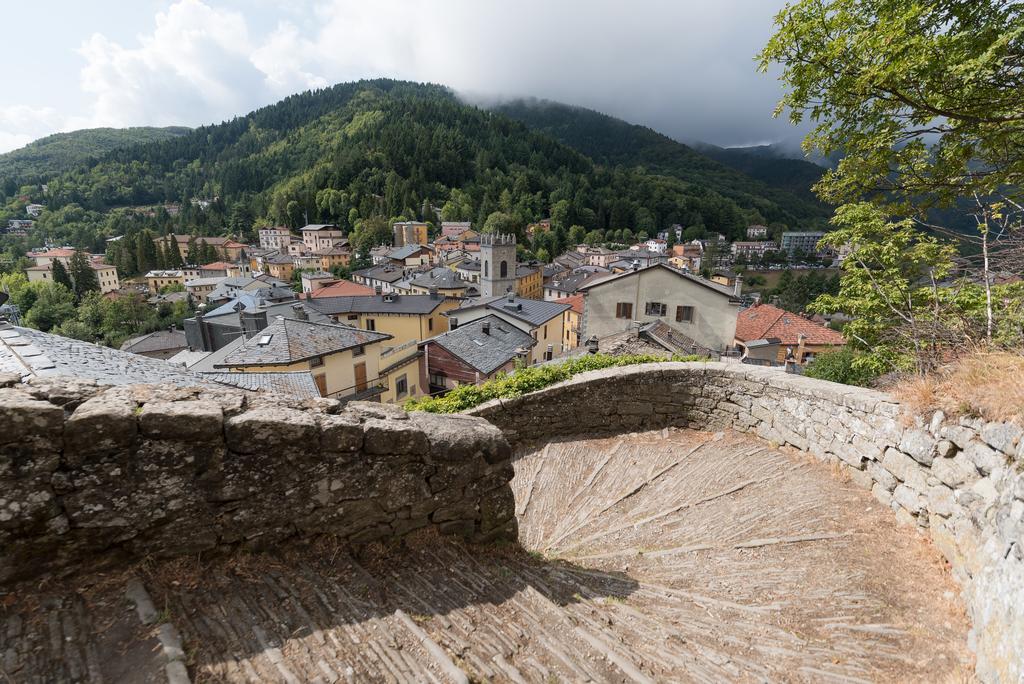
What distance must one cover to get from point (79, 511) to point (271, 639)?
1.41 metres

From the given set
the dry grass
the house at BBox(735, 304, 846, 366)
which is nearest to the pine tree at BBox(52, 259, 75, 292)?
the house at BBox(735, 304, 846, 366)

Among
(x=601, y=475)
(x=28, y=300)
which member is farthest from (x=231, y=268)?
(x=601, y=475)

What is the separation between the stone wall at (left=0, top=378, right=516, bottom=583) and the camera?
266cm

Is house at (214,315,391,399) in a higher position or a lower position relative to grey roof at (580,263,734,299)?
lower

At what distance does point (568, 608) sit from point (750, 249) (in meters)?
143

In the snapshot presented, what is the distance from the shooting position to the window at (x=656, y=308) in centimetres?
1925

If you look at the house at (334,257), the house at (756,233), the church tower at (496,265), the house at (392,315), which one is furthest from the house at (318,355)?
the house at (756,233)

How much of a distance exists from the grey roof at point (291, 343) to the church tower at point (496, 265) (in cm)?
3599

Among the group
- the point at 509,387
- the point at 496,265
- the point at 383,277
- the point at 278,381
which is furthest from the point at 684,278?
the point at 383,277

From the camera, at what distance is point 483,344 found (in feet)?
79.2

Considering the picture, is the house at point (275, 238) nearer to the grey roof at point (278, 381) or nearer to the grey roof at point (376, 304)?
the grey roof at point (376, 304)

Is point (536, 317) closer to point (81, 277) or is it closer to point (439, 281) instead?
point (439, 281)

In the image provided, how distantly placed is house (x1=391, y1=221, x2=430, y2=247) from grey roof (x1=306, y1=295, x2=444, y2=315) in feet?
229

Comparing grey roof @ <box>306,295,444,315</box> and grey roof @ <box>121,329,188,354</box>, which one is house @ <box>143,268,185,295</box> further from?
grey roof @ <box>306,295,444,315</box>
